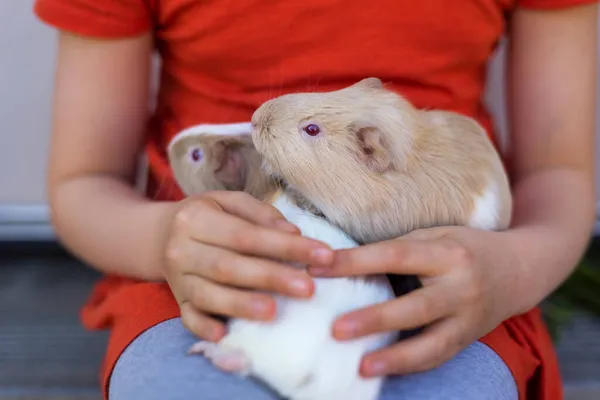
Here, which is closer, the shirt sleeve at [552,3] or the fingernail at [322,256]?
the fingernail at [322,256]

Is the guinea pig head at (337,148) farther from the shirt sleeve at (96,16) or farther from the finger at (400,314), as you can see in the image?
the shirt sleeve at (96,16)

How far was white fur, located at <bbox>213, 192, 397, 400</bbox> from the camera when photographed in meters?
0.48

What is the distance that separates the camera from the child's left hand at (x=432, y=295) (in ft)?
1.65

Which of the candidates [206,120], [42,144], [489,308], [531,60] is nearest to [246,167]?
[206,120]

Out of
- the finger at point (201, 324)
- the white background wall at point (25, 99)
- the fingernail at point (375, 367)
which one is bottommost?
the white background wall at point (25, 99)

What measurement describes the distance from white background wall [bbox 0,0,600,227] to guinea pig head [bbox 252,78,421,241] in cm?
75

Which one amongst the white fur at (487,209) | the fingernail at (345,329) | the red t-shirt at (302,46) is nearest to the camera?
the fingernail at (345,329)

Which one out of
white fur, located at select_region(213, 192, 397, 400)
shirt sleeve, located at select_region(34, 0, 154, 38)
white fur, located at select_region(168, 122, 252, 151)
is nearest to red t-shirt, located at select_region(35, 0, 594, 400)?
shirt sleeve, located at select_region(34, 0, 154, 38)

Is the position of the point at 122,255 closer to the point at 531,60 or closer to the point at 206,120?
the point at 206,120

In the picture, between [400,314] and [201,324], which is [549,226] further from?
[201,324]

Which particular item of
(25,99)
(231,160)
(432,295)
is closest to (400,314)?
(432,295)

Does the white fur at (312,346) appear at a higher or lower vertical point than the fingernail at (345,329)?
lower

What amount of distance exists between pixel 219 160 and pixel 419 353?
0.27 m

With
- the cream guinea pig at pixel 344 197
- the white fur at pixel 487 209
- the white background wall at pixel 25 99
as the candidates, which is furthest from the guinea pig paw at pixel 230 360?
the white background wall at pixel 25 99
